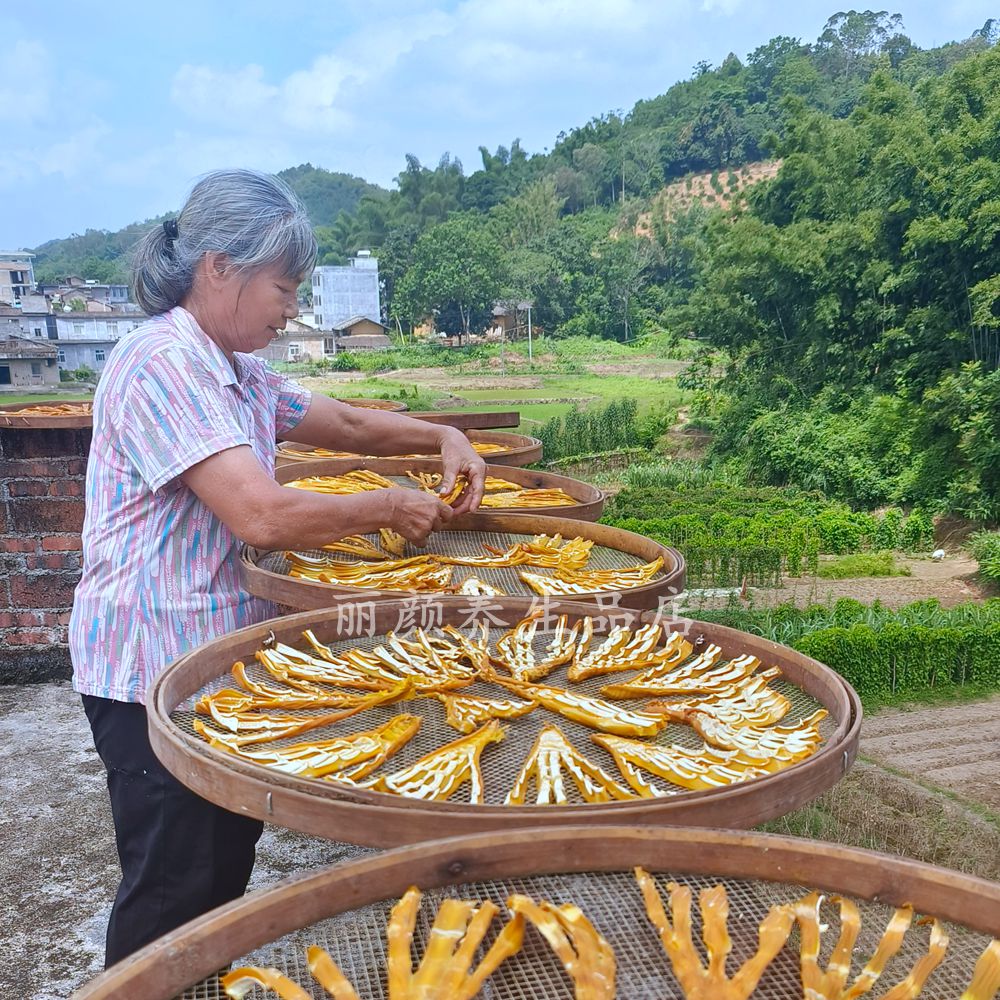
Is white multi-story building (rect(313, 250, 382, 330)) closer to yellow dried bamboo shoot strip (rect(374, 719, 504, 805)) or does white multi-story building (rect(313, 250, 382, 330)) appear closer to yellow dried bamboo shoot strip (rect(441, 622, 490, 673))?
yellow dried bamboo shoot strip (rect(441, 622, 490, 673))

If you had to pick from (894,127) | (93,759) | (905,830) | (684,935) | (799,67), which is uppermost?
(799,67)

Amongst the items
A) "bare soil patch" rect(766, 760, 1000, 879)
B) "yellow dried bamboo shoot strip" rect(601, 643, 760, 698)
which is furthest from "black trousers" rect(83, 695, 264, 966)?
"bare soil patch" rect(766, 760, 1000, 879)

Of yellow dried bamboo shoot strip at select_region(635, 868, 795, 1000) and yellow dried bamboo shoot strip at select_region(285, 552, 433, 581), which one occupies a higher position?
yellow dried bamboo shoot strip at select_region(285, 552, 433, 581)

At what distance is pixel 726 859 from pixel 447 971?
15.0 inches

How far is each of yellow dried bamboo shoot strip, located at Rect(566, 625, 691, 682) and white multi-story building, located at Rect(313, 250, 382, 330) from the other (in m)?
54.2

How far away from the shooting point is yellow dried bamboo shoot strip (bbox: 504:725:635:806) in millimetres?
1248

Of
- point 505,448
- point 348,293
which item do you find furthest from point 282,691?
point 348,293

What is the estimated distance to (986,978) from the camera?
3.11 feet

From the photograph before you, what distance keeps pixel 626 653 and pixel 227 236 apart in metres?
1.11

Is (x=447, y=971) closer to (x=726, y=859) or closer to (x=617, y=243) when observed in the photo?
(x=726, y=859)

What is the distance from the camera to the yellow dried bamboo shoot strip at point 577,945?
0.95m

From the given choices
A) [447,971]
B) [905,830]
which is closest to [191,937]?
[447,971]

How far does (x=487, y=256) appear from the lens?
5097 centimetres

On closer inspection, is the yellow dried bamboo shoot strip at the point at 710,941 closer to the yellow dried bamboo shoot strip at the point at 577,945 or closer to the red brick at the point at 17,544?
the yellow dried bamboo shoot strip at the point at 577,945
